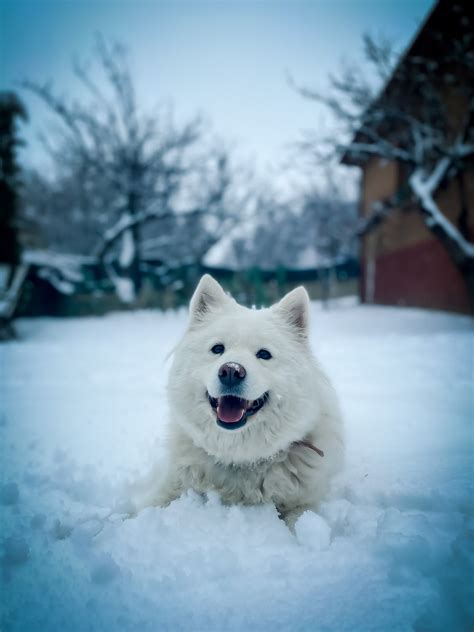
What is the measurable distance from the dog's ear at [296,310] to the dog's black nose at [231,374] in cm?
67

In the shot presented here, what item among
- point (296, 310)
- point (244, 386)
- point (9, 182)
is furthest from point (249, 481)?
point (9, 182)

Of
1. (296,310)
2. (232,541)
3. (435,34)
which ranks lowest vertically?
(232,541)

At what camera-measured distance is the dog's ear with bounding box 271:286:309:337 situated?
7.65 feet

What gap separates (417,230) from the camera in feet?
36.3

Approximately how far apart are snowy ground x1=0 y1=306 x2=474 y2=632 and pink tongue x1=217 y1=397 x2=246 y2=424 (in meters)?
0.48

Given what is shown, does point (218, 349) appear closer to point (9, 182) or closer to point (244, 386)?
point (244, 386)

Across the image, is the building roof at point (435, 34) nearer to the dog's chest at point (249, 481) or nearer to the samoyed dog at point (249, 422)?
the samoyed dog at point (249, 422)

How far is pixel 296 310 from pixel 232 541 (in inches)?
54.6

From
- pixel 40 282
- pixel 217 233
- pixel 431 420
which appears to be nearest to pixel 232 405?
pixel 431 420

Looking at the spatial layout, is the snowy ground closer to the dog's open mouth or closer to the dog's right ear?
the dog's open mouth

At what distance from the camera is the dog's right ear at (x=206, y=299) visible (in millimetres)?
2406

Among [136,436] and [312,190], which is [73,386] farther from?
[312,190]

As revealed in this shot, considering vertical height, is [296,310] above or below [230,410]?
above

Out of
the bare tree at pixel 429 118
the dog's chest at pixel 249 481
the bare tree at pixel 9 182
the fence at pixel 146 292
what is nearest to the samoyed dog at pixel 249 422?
the dog's chest at pixel 249 481
